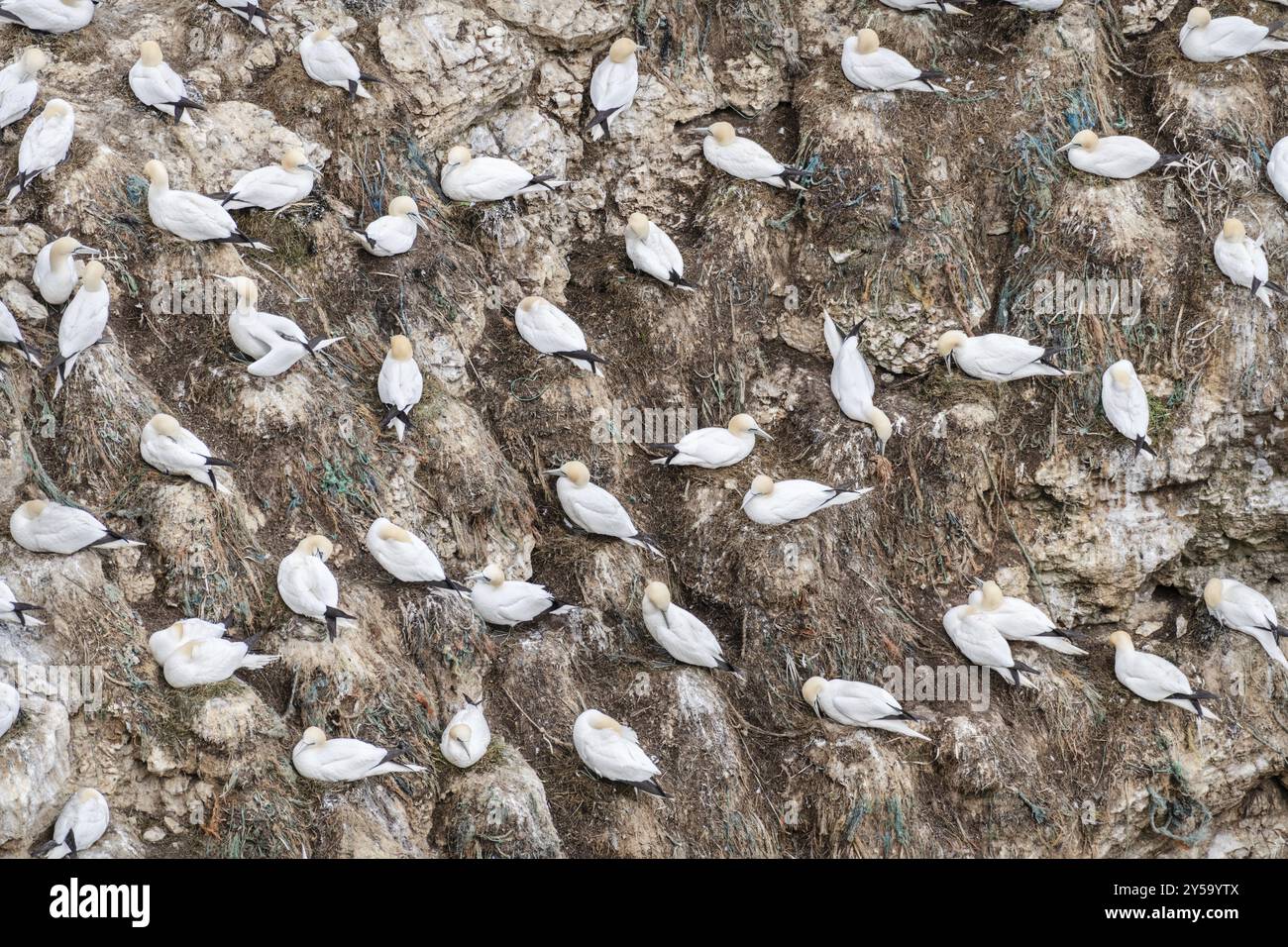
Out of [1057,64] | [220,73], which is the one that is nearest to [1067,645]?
[1057,64]

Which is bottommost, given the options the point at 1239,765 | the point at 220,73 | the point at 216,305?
the point at 1239,765

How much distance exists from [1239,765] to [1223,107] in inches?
197

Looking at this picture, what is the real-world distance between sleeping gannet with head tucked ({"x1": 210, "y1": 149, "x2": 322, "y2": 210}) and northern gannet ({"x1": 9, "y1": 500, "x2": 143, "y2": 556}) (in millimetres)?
2555

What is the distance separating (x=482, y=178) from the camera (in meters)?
11.9

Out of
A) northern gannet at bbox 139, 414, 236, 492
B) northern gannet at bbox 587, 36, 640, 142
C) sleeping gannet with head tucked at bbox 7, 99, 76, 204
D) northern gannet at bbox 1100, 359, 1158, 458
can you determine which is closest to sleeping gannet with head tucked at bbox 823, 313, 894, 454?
northern gannet at bbox 1100, 359, 1158, 458

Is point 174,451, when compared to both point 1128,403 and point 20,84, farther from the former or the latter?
point 1128,403

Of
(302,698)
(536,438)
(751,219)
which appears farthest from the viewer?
(751,219)

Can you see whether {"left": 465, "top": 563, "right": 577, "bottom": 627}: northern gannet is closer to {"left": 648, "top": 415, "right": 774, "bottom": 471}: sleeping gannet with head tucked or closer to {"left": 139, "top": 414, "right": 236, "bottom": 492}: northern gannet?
{"left": 648, "top": 415, "right": 774, "bottom": 471}: sleeping gannet with head tucked

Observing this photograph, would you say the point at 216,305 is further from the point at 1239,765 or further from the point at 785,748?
the point at 1239,765

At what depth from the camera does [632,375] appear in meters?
12.0

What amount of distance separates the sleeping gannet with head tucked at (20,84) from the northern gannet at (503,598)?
4472 mm

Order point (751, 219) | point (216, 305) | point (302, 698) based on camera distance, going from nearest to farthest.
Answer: point (302, 698), point (216, 305), point (751, 219)

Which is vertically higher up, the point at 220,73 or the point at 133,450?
the point at 220,73

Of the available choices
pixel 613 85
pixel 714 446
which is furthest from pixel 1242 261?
pixel 613 85
